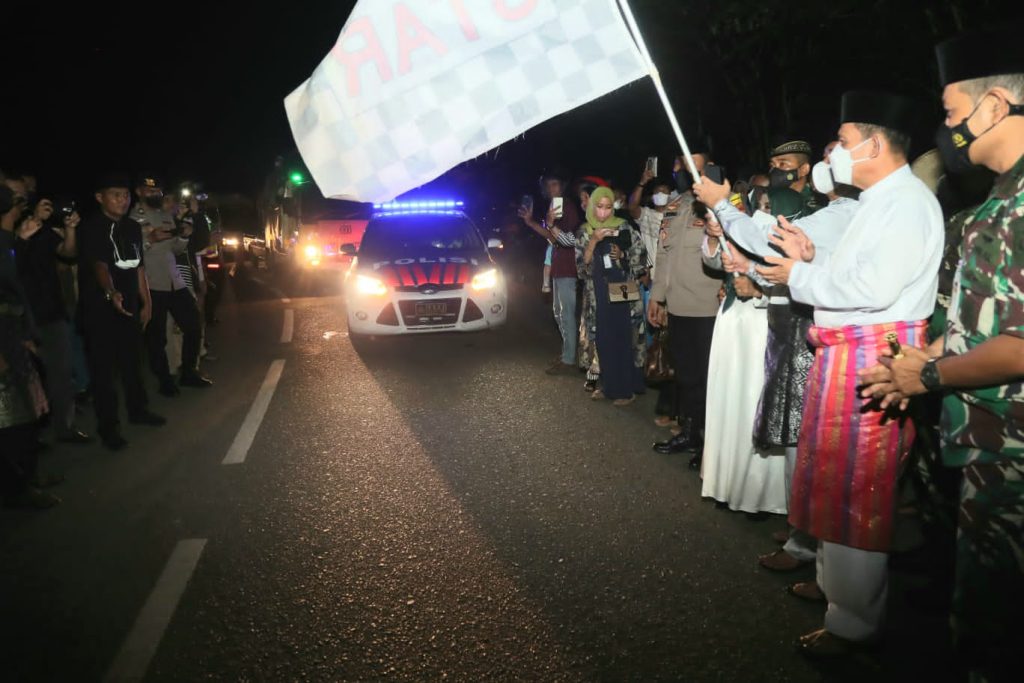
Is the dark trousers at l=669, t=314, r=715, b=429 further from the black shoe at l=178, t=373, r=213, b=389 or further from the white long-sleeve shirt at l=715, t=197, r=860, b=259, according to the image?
the black shoe at l=178, t=373, r=213, b=389

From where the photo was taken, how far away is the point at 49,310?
6.17 metres

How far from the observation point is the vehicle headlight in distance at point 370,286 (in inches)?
376

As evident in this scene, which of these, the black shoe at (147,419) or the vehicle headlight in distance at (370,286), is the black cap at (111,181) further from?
the vehicle headlight in distance at (370,286)

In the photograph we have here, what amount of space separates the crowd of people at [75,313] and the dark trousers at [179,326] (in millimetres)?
11

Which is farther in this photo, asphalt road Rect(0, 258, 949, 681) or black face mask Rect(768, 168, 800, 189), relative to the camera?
black face mask Rect(768, 168, 800, 189)

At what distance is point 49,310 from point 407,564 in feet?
13.6

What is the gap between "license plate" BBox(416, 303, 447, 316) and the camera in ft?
31.3

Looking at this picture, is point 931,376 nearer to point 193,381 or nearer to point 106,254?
point 106,254

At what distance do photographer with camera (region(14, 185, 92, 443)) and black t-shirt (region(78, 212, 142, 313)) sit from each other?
9.0 inches

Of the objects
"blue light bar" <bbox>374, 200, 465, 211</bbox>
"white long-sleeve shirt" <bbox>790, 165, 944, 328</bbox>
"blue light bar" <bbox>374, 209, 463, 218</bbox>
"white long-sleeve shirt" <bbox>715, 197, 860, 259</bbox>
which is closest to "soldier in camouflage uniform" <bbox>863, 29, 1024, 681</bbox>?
"white long-sleeve shirt" <bbox>790, 165, 944, 328</bbox>

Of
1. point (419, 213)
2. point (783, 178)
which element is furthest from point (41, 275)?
point (419, 213)

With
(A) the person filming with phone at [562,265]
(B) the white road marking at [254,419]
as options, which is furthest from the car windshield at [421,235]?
(A) the person filming with phone at [562,265]

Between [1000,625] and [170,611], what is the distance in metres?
3.40

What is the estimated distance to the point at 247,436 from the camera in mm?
6316
